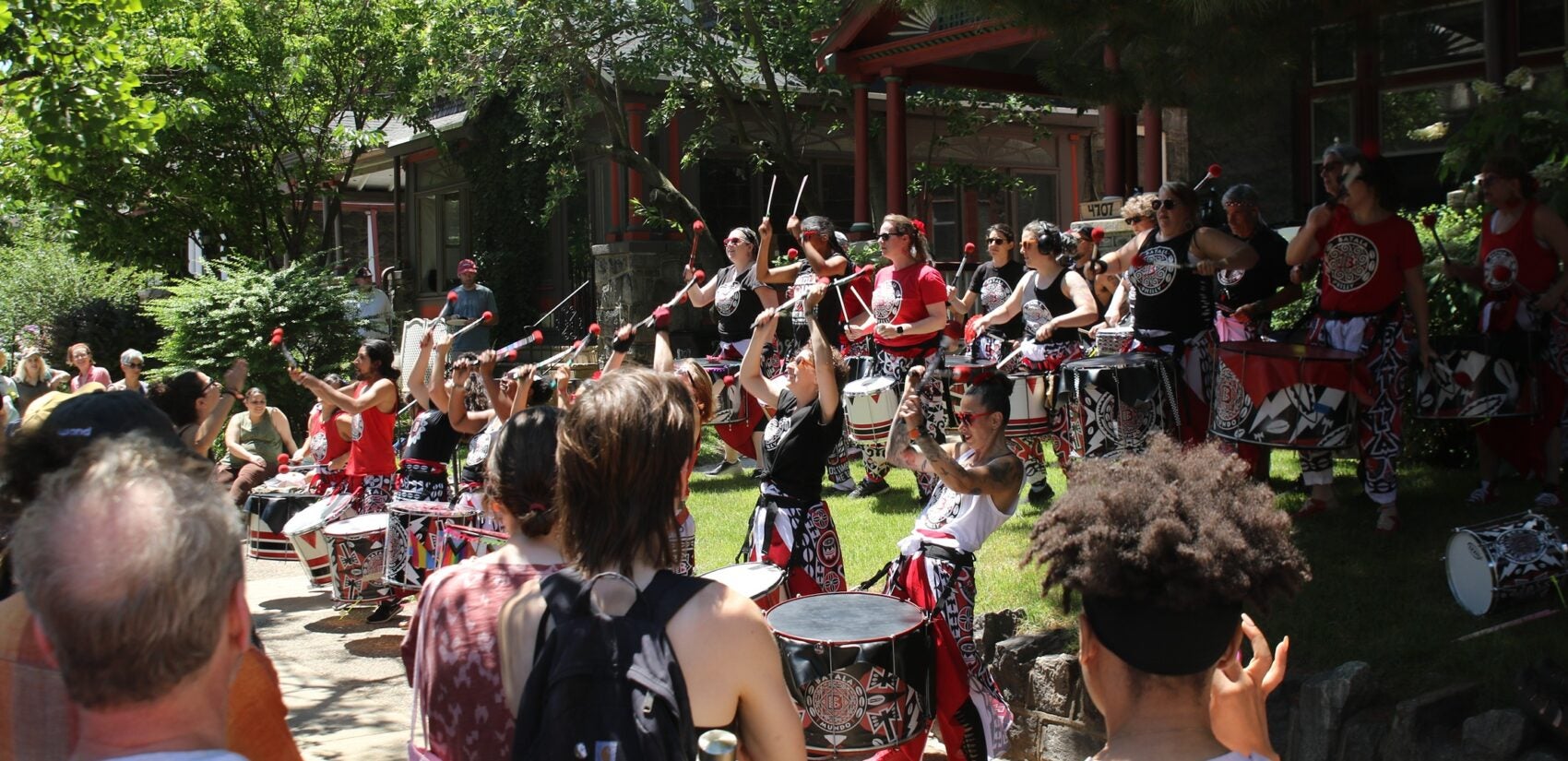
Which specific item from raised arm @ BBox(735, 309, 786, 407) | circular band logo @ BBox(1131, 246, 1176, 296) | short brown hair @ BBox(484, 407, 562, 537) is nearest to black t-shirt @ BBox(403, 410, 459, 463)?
raised arm @ BBox(735, 309, 786, 407)

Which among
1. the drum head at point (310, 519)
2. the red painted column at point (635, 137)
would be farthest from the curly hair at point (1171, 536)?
the red painted column at point (635, 137)

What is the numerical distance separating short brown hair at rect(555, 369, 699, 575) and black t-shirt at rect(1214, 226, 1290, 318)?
4979 mm

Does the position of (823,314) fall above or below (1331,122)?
below

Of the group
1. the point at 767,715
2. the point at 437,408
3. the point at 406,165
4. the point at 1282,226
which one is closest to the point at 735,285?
the point at 437,408

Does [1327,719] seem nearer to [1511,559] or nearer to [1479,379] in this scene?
[1511,559]

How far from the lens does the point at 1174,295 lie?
670 centimetres

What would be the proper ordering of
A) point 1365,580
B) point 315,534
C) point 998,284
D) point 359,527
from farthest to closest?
1. point 998,284
2. point 315,534
3. point 359,527
4. point 1365,580

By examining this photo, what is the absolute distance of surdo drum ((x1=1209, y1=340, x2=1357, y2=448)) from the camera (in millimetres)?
5945

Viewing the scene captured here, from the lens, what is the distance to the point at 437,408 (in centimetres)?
771

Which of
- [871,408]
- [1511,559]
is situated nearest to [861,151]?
[871,408]

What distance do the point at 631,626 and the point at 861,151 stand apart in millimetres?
13910

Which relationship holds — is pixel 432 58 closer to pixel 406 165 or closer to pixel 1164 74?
pixel 406 165

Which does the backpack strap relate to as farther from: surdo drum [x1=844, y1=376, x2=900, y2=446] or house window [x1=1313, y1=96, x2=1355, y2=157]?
house window [x1=1313, y1=96, x2=1355, y2=157]

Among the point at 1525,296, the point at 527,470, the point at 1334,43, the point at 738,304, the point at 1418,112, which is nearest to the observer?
the point at 527,470
